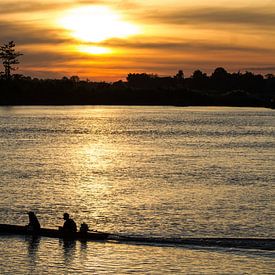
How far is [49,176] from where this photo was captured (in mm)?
72938

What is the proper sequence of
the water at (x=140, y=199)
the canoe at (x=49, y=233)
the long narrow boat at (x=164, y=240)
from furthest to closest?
1. the canoe at (x=49, y=233)
2. the long narrow boat at (x=164, y=240)
3. the water at (x=140, y=199)

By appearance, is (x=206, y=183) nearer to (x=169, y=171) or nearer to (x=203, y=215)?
(x=169, y=171)

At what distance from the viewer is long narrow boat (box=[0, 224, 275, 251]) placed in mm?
39438

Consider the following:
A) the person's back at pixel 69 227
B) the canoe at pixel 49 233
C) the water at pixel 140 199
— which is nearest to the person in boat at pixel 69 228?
the person's back at pixel 69 227

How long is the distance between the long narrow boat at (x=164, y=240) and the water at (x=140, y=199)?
0.69 metres

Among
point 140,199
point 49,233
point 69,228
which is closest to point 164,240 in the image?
point 69,228

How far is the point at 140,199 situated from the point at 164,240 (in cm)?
1691

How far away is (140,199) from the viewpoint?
190ft

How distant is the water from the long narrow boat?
69 cm

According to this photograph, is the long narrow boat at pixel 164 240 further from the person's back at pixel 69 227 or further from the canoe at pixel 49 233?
the person's back at pixel 69 227

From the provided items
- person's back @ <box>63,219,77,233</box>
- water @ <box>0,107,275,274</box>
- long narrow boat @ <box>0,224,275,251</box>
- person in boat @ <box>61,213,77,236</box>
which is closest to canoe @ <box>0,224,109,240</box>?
long narrow boat @ <box>0,224,275,251</box>

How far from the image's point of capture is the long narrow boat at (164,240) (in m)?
39.4

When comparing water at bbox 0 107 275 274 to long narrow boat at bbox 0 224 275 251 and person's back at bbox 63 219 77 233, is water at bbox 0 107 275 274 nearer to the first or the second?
long narrow boat at bbox 0 224 275 251

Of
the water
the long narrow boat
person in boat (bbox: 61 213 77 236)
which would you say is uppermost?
person in boat (bbox: 61 213 77 236)
